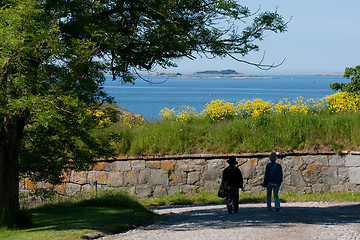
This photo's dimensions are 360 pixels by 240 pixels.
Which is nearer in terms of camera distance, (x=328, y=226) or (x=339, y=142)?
(x=328, y=226)

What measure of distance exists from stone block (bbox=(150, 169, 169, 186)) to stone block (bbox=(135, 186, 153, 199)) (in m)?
0.32

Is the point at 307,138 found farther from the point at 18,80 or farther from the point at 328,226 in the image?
the point at 18,80

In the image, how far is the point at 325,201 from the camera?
17.1m

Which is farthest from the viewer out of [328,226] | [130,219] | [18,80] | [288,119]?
[288,119]

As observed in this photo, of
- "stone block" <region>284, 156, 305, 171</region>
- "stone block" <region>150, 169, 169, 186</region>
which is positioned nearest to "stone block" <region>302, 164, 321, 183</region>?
"stone block" <region>284, 156, 305, 171</region>

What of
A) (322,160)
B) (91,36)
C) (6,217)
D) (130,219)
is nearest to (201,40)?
(91,36)

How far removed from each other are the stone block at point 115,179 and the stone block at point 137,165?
58 cm

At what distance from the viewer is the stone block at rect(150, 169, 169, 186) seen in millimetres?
20078

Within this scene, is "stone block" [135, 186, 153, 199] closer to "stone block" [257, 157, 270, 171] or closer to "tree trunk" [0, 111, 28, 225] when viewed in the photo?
"stone block" [257, 157, 270, 171]

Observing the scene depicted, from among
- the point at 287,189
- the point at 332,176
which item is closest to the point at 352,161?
the point at 332,176

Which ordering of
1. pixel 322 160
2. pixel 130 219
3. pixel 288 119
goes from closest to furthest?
pixel 130 219 < pixel 322 160 < pixel 288 119

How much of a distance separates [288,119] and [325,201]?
14.8ft

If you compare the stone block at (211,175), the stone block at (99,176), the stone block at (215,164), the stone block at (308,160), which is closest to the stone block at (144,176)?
the stone block at (99,176)

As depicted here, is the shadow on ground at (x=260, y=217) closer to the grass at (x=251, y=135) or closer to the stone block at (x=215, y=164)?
the stone block at (x=215, y=164)
